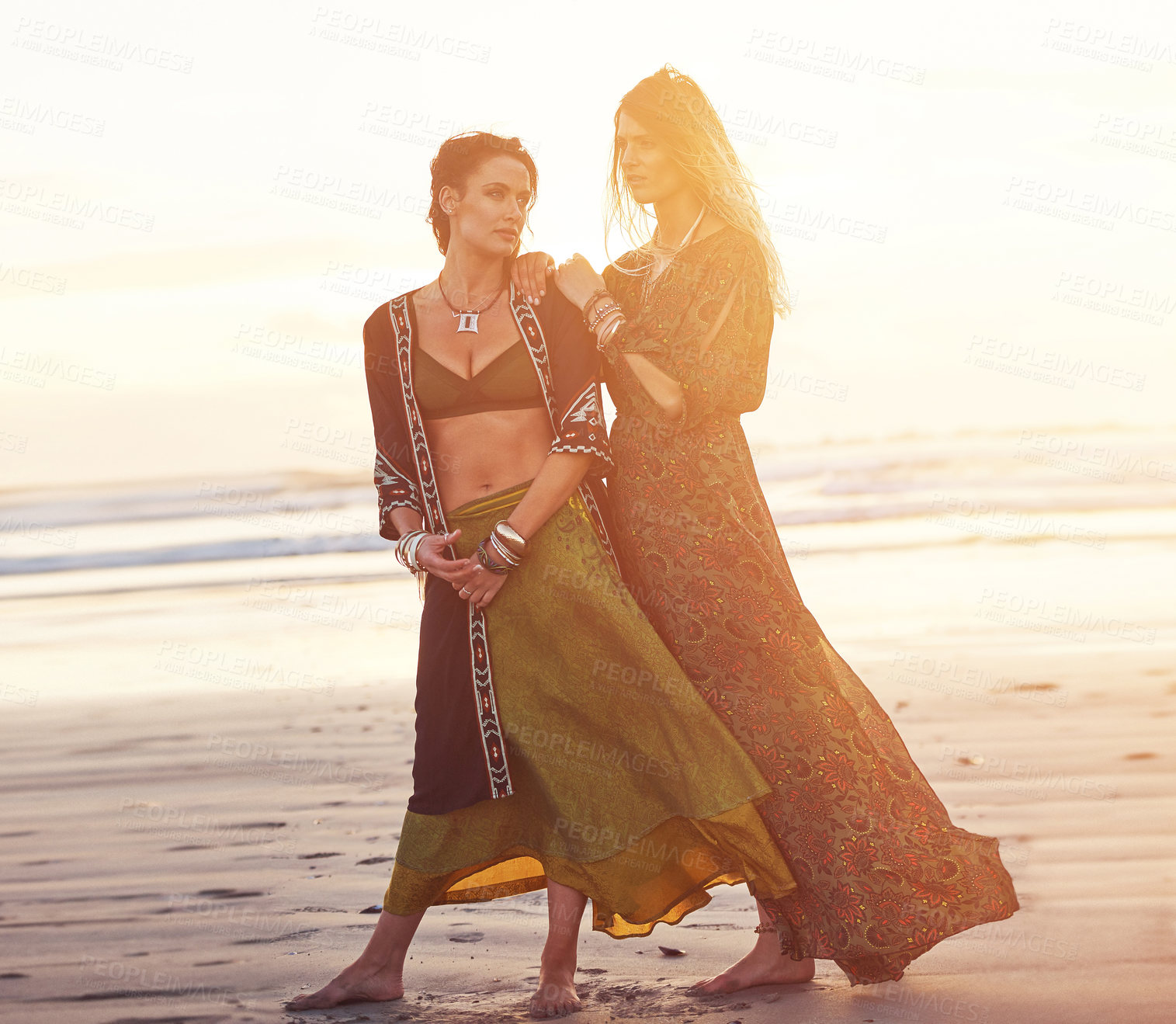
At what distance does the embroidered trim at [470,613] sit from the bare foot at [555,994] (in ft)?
1.37

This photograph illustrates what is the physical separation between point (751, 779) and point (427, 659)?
82 cm

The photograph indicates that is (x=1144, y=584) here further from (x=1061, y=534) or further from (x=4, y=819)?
(x=4, y=819)

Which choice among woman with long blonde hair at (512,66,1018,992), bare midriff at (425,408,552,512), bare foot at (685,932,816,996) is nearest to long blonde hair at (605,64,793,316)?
woman with long blonde hair at (512,66,1018,992)

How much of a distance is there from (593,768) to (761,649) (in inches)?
18.9

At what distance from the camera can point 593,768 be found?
311 centimetres

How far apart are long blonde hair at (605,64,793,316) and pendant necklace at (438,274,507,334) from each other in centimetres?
52

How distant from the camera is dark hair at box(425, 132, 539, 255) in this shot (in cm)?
319

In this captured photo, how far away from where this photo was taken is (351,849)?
4352 mm

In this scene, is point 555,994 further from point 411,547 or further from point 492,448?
point 492,448

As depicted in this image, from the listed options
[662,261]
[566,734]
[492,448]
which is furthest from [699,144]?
[566,734]

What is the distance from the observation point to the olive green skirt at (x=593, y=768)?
308 cm

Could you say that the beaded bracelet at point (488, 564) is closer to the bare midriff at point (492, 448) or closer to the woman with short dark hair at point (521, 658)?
the woman with short dark hair at point (521, 658)

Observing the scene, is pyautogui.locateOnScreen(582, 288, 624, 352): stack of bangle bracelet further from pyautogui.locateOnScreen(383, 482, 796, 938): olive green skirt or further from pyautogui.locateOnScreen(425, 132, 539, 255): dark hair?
pyautogui.locateOnScreen(383, 482, 796, 938): olive green skirt

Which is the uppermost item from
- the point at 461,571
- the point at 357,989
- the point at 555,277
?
the point at 555,277
